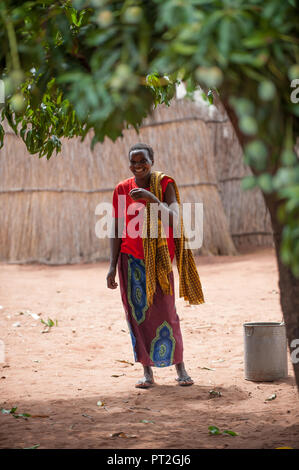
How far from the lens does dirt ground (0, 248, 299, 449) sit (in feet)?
9.18

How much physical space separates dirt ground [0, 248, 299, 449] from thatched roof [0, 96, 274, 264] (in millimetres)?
3235

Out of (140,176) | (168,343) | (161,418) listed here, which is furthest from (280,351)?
(140,176)

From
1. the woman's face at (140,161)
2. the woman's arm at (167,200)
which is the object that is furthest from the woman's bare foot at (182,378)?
the woman's face at (140,161)

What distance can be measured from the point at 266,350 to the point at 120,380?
112 centimetres

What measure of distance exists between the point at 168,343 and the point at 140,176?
119 centimetres

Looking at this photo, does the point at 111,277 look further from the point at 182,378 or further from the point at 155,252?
the point at 182,378

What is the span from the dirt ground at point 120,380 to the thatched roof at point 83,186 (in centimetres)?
324

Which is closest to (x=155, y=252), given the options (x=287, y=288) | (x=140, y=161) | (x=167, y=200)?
(x=167, y=200)

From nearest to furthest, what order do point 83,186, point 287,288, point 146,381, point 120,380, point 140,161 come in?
1. point 287,288
2. point 140,161
3. point 146,381
4. point 120,380
5. point 83,186

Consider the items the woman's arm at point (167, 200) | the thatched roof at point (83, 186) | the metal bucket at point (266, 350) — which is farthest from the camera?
the thatched roof at point (83, 186)

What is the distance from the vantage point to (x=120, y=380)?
412 centimetres

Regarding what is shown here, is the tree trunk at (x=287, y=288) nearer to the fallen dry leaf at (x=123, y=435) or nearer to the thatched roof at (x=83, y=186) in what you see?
the fallen dry leaf at (x=123, y=435)

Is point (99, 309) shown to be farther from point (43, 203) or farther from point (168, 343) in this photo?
point (43, 203)

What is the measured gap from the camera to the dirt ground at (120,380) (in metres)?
2.80
